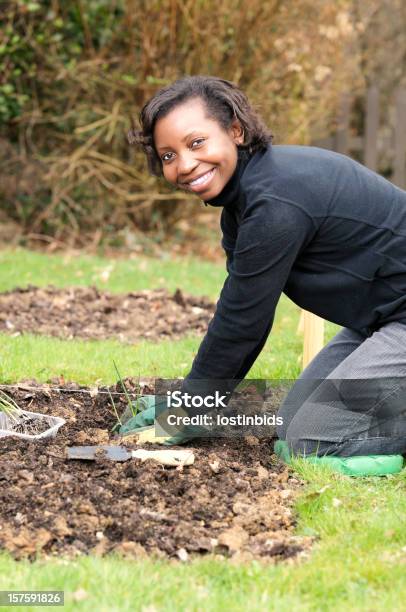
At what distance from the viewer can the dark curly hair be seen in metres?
3.33

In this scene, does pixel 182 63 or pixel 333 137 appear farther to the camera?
pixel 333 137

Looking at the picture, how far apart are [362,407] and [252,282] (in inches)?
28.8

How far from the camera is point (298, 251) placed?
3324mm

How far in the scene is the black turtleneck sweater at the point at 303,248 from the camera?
3262mm

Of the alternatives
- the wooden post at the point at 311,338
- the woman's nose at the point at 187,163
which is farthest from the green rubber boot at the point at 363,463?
the woman's nose at the point at 187,163

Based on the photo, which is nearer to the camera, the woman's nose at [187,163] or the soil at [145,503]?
the soil at [145,503]

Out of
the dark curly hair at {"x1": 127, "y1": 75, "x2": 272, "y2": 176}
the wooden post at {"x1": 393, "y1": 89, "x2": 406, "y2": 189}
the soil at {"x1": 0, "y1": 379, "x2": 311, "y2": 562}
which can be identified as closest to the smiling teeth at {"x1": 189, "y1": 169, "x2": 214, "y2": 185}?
the dark curly hair at {"x1": 127, "y1": 75, "x2": 272, "y2": 176}

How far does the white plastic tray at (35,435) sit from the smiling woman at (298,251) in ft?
1.80

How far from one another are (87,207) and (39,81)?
4.58 ft

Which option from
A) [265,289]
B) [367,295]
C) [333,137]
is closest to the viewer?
[265,289]

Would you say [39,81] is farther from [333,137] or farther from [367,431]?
[367,431]

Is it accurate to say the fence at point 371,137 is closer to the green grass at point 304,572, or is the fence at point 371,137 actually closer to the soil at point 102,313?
the soil at point 102,313

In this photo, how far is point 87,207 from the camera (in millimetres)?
9930

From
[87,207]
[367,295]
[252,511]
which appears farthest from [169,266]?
[252,511]
